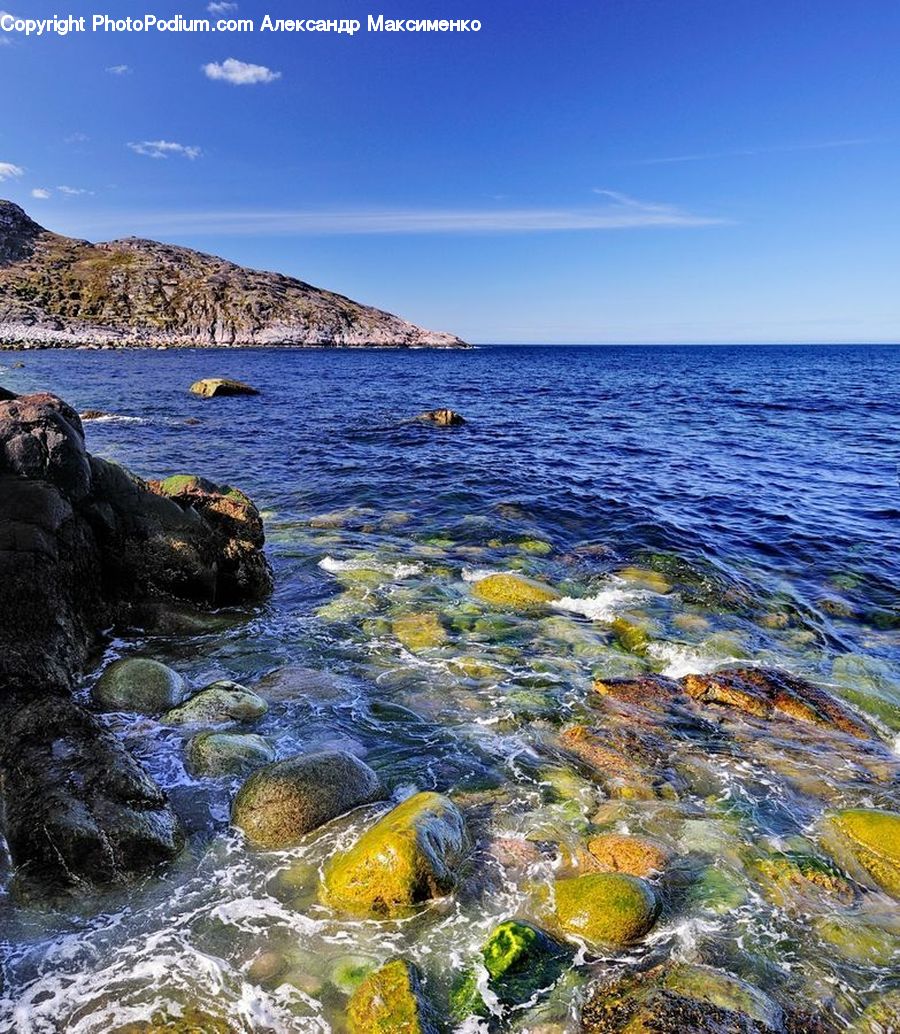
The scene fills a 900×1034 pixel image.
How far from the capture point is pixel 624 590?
48.0ft

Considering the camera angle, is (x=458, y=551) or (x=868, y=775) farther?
(x=458, y=551)

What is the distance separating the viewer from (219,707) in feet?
29.5

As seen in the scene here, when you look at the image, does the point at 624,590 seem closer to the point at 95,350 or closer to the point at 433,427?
the point at 433,427

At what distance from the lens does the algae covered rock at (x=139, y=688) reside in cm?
904

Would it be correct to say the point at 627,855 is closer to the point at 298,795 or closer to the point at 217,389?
the point at 298,795

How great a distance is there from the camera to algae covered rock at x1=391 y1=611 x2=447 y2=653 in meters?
11.7

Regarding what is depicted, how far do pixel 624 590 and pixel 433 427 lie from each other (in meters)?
24.8

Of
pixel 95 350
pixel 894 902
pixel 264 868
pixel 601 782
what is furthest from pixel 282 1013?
pixel 95 350

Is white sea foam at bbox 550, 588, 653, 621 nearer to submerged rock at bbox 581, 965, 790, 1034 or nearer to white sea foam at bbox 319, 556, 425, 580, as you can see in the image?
white sea foam at bbox 319, 556, 425, 580

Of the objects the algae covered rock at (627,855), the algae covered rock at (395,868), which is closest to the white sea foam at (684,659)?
the algae covered rock at (627,855)

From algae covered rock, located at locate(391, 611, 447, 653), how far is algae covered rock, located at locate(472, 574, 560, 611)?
1.60 metres

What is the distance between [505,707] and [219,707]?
424 centimetres

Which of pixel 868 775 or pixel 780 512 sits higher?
pixel 780 512

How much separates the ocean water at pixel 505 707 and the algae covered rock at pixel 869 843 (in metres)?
0.28
